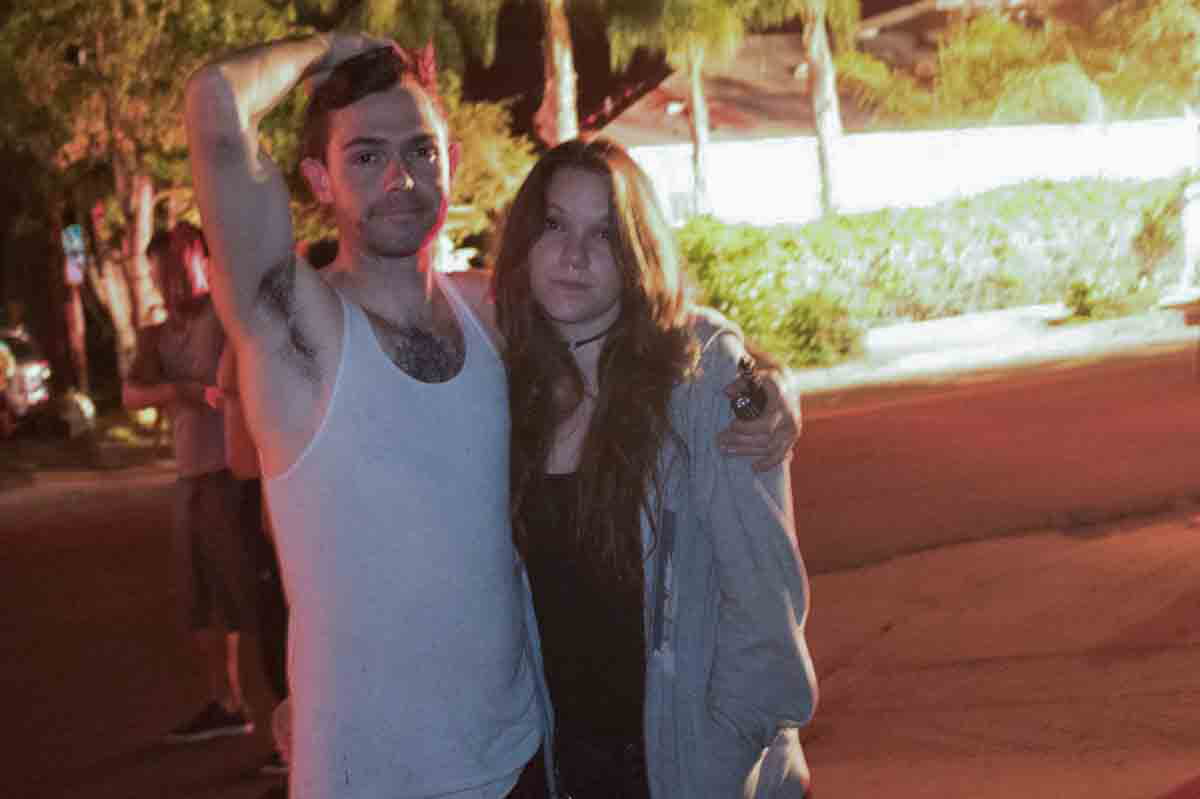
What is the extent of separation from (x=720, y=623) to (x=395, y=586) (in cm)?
54

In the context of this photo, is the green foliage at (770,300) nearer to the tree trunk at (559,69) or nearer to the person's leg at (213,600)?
the tree trunk at (559,69)

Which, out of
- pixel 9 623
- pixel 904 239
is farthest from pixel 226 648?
pixel 904 239

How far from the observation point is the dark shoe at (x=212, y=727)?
6.33 metres

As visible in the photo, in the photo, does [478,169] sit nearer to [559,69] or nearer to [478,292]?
[559,69]

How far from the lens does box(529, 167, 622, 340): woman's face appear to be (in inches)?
106

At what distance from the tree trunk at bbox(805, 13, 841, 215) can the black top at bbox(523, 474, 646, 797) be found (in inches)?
811

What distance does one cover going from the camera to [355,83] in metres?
2.51

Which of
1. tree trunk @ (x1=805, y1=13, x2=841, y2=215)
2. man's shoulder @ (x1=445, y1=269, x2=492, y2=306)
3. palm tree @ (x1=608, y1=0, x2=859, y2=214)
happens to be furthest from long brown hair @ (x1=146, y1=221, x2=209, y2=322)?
tree trunk @ (x1=805, y1=13, x2=841, y2=215)

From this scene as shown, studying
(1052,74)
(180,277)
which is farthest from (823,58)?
(180,277)

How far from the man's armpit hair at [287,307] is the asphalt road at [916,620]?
3.15 m

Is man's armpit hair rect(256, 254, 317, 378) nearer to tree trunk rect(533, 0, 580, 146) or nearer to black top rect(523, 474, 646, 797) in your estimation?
black top rect(523, 474, 646, 797)

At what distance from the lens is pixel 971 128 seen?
2900cm

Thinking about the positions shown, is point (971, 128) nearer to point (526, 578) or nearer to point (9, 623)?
point (9, 623)

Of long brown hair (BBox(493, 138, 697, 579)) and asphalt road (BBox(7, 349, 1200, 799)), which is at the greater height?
long brown hair (BBox(493, 138, 697, 579))
